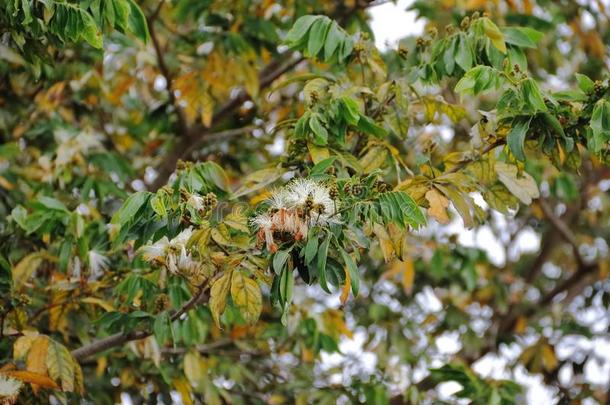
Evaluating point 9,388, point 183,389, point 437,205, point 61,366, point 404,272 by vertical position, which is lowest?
point 404,272

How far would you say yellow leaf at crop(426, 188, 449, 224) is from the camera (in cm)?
212

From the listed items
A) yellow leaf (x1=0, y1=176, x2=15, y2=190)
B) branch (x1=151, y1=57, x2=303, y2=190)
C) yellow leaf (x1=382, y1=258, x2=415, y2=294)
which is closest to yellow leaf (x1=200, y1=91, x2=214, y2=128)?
branch (x1=151, y1=57, x2=303, y2=190)

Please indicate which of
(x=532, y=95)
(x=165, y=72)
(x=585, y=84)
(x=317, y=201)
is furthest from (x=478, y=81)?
(x=165, y=72)

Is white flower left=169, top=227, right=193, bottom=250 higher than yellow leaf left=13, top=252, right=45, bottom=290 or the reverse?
higher

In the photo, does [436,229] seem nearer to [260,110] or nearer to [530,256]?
[260,110]

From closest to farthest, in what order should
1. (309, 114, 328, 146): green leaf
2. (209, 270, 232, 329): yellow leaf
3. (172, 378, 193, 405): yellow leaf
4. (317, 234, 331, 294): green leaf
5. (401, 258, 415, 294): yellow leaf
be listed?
(317, 234, 331, 294): green leaf < (209, 270, 232, 329): yellow leaf < (309, 114, 328, 146): green leaf < (172, 378, 193, 405): yellow leaf < (401, 258, 415, 294): yellow leaf

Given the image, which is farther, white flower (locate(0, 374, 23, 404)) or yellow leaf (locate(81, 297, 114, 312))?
yellow leaf (locate(81, 297, 114, 312))

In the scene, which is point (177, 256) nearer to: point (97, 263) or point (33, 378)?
point (33, 378)

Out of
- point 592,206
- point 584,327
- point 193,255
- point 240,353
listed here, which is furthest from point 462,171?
point 592,206

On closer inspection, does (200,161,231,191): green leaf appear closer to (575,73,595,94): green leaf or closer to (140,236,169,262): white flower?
(140,236,169,262): white flower

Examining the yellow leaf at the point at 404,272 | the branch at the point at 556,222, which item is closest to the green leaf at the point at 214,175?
the yellow leaf at the point at 404,272

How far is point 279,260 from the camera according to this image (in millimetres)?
1891

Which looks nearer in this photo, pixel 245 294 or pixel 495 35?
pixel 245 294

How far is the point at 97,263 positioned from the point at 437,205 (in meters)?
1.08
